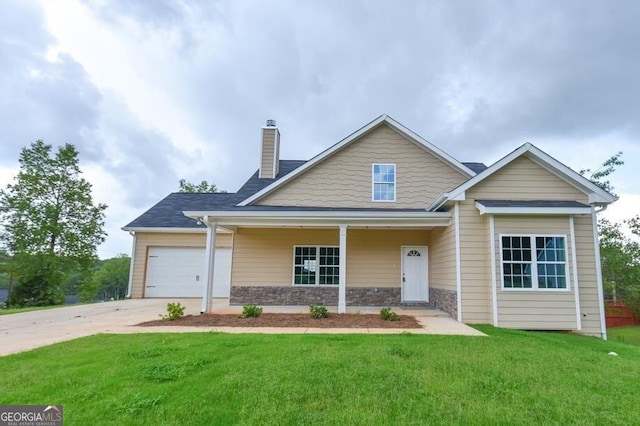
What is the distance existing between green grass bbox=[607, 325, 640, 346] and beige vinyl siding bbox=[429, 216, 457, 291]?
538 cm

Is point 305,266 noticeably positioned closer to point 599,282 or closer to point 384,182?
point 384,182

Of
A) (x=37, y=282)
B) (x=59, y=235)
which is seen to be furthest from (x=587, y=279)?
(x=59, y=235)

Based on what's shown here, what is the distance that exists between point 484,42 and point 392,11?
3460 mm

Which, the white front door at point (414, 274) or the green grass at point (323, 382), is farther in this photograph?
the white front door at point (414, 274)

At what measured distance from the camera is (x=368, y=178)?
11.9m

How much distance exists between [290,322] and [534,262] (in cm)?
606

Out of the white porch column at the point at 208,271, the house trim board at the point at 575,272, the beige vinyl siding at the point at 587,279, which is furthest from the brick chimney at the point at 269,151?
the beige vinyl siding at the point at 587,279

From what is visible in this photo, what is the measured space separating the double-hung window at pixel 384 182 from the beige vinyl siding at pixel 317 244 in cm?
122

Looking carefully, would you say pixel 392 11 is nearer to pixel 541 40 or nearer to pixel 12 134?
pixel 541 40

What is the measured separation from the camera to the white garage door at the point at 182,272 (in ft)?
47.4

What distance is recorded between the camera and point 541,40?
37.3ft

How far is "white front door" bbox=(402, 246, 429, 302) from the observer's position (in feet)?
38.5

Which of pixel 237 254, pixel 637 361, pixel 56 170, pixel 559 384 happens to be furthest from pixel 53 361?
pixel 56 170

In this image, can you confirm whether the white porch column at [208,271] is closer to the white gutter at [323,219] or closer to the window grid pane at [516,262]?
the white gutter at [323,219]
